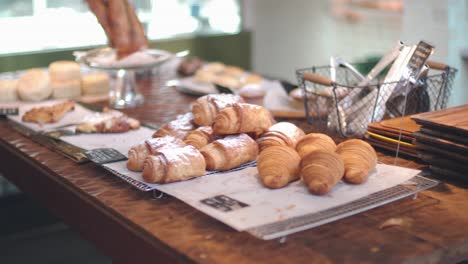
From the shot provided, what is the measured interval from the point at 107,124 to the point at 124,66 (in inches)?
15.0

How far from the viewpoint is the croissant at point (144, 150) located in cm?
122

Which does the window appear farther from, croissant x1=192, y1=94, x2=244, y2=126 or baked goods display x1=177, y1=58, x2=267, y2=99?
croissant x1=192, y1=94, x2=244, y2=126

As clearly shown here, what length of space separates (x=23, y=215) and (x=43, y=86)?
1.19 meters

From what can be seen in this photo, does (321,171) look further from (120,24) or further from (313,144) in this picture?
(120,24)

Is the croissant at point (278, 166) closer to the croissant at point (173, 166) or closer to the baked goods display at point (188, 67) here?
the croissant at point (173, 166)

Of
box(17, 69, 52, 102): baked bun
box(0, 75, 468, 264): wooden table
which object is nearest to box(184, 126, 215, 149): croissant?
box(0, 75, 468, 264): wooden table

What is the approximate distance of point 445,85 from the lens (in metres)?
1.53

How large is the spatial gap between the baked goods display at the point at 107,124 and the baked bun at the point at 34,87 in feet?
1.35

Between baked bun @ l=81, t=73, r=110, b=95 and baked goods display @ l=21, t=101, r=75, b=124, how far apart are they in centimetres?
30

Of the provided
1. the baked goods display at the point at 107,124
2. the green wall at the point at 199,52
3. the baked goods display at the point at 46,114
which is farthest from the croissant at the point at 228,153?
the green wall at the point at 199,52

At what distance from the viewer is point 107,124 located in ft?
5.21

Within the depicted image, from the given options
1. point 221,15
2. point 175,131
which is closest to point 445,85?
point 175,131

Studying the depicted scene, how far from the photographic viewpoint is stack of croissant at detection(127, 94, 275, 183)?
115 centimetres

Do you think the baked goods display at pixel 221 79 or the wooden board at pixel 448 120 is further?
the baked goods display at pixel 221 79
